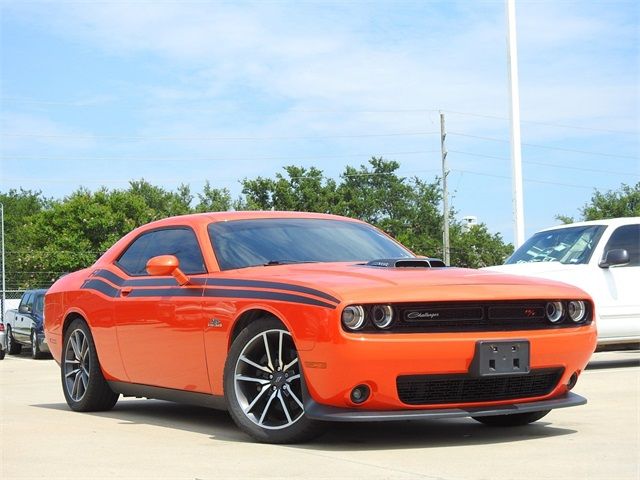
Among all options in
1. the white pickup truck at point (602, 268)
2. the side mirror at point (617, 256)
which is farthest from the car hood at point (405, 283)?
the white pickup truck at point (602, 268)

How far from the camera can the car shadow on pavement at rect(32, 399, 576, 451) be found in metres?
6.30

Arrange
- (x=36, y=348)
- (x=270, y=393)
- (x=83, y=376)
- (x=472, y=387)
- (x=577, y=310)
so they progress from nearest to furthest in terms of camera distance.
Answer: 1. (x=472, y=387)
2. (x=270, y=393)
3. (x=577, y=310)
4. (x=83, y=376)
5. (x=36, y=348)

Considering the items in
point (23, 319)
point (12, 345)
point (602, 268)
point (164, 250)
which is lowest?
point (12, 345)

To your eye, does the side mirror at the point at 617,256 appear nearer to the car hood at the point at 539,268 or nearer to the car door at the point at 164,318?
the car hood at the point at 539,268

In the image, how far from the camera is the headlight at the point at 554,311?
6.55 meters

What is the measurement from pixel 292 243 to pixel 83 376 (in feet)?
7.74

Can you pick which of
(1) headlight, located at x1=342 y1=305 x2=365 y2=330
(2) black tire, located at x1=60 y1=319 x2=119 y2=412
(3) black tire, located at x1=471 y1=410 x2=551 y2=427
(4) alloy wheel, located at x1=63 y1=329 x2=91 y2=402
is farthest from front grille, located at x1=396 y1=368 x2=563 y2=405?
(4) alloy wheel, located at x1=63 y1=329 x2=91 y2=402

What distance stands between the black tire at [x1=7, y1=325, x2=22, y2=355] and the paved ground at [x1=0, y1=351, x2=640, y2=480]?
18540 mm

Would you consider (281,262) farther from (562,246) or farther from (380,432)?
(562,246)

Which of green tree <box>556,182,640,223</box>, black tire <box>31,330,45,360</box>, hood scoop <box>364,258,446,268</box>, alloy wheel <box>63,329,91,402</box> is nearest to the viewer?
hood scoop <box>364,258,446,268</box>

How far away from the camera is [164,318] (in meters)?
7.37

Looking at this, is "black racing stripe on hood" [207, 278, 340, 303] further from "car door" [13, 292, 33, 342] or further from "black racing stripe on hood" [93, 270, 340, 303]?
"car door" [13, 292, 33, 342]

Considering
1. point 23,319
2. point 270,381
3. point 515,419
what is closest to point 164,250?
point 270,381

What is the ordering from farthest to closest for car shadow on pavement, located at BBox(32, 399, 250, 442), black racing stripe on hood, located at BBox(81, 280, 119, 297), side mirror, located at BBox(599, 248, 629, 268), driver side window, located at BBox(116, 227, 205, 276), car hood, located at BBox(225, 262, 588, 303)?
side mirror, located at BBox(599, 248, 629, 268) → black racing stripe on hood, located at BBox(81, 280, 119, 297) → driver side window, located at BBox(116, 227, 205, 276) → car shadow on pavement, located at BBox(32, 399, 250, 442) → car hood, located at BBox(225, 262, 588, 303)
